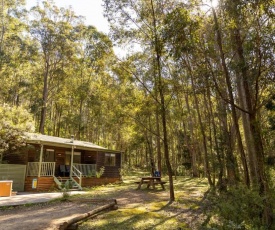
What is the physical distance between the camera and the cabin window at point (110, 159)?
55.1 feet

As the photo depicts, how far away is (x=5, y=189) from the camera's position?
9.31 meters

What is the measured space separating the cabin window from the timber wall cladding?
6290 mm

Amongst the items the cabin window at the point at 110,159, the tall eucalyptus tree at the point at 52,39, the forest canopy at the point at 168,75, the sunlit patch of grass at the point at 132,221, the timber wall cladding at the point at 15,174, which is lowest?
the sunlit patch of grass at the point at 132,221

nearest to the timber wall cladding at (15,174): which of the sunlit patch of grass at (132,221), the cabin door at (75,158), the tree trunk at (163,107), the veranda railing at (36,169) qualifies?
the veranda railing at (36,169)

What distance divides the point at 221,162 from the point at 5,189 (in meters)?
9.34

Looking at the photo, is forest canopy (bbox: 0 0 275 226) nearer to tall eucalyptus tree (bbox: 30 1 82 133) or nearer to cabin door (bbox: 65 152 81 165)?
tall eucalyptus tree (bbox: 30 1 82 133)

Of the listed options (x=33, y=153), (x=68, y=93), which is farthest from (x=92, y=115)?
(x=33, y=153)

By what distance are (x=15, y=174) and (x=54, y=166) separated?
1842 millimetres

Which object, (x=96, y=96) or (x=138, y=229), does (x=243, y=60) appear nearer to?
(x=138, y=229)

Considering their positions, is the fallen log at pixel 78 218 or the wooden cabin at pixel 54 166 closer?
the fallen log at pixel 78 218

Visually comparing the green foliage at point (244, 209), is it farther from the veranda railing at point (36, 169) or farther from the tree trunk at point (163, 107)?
the veranda railing at point (36, 169)

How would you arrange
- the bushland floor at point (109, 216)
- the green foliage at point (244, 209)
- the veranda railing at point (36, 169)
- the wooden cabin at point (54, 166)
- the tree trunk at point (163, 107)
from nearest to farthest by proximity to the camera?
the green foliage at point (244, 209) < the bushland floor at point (109, 216) < the tree trunk at point (163, 107) < the wooden cabin at point (54, 166) < the veranda railing at point (36, 169)

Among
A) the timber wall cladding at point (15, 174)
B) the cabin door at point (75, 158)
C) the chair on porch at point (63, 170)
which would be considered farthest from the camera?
the cabin door at point (75, 158)

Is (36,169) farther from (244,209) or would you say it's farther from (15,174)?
(244,209)
